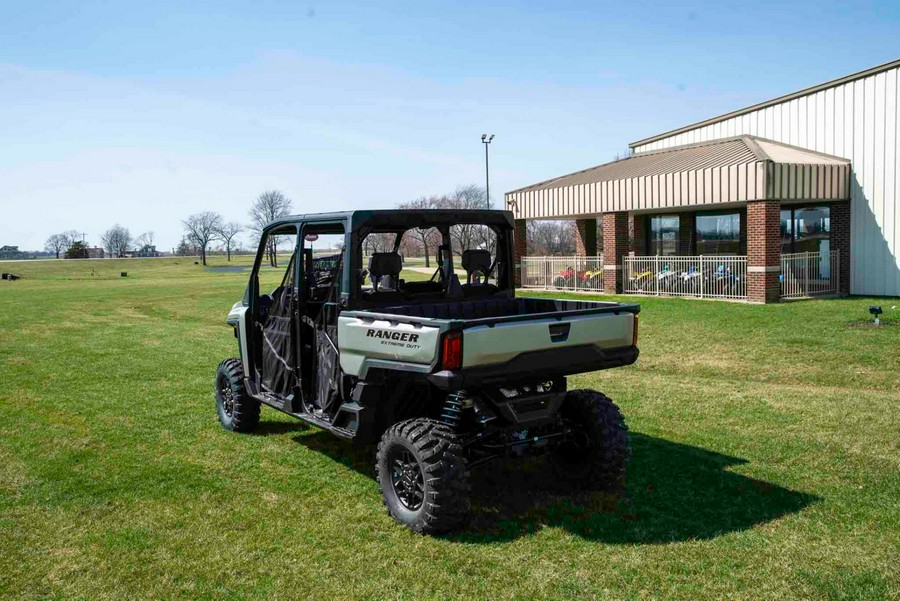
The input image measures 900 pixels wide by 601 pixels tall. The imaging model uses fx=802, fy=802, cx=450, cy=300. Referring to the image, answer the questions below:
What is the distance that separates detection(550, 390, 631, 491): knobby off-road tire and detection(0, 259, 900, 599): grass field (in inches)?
7.5

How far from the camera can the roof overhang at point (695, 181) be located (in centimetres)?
2062

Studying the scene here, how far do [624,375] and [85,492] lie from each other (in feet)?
25.0

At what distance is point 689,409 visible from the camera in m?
9.14

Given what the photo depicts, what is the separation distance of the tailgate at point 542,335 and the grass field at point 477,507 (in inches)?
46.8

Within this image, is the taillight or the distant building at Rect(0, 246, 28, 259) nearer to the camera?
the taillight

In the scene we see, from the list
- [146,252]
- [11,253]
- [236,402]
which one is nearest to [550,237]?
[236,402]

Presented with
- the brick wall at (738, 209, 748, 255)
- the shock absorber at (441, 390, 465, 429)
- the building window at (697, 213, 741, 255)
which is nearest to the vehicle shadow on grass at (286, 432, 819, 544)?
the shock absorber at (441, 390, 465, 429)

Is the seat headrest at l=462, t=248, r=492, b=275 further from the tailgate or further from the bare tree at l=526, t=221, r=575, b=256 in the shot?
the bare tree at l=526, t=221, r=575, b=256

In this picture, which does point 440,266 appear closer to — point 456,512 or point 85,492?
point 456,512

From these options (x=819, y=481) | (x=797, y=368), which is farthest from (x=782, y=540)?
(x=797, y=368)

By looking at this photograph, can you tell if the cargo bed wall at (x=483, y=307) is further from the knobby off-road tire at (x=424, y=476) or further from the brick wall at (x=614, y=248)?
the brick wall at (x=614, y=248)

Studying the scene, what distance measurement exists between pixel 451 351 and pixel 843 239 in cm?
2075

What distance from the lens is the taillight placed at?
5168mm

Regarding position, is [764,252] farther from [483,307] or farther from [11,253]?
[11,253]
